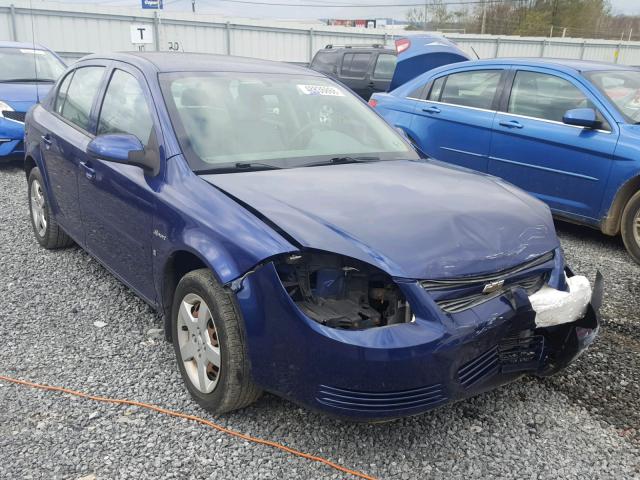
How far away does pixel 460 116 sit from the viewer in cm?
627

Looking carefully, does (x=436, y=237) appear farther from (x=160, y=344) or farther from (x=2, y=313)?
(x=2, y=313)

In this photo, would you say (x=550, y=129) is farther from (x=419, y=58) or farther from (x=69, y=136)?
(x=69, y=136)

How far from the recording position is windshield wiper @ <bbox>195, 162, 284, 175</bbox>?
2967mm

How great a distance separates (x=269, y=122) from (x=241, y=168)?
1.66ft

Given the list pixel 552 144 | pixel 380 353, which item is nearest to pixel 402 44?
pixel 552 144

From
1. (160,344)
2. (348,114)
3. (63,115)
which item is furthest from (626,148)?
(63,115)

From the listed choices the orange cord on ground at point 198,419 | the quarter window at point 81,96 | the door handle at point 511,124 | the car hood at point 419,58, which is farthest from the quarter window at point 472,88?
the orange cord on ground at point 198,419

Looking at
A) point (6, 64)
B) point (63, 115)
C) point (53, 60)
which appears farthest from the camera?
point (53, 60)

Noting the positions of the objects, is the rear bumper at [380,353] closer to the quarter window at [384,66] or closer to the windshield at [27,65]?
the windshield at [27,65]

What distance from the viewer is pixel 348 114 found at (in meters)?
3.88

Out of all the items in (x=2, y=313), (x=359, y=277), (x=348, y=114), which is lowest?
(x=2, y=313)

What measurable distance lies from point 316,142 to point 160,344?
1511 mm

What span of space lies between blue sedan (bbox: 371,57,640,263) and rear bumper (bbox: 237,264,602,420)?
10.3 ft

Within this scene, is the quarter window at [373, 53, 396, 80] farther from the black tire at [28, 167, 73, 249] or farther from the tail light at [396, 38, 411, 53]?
the black tire at [28, 167, 73, 249]
